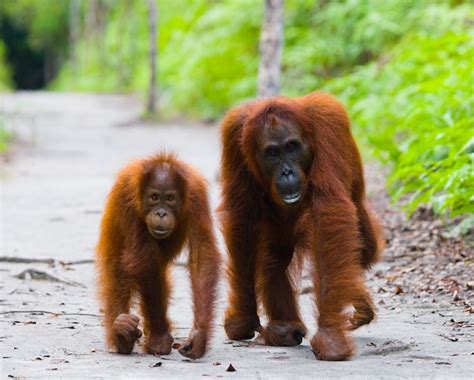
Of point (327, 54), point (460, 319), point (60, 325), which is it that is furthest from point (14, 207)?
point (327, 54)

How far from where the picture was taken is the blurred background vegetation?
7.95m

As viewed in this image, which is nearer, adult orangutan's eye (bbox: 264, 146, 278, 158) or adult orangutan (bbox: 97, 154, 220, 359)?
adult orangutan (bbox: 97, 154, 220, 359)

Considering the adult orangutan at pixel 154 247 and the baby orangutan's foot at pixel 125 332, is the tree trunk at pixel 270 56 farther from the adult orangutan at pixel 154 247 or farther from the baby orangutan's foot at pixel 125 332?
the baby orangutan's foot at pixel 125 332

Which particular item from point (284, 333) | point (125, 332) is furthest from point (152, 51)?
point (125, 332)

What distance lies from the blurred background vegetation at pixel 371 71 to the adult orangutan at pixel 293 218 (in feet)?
5.60

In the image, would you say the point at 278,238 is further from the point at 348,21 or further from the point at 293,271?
the point at 348,21

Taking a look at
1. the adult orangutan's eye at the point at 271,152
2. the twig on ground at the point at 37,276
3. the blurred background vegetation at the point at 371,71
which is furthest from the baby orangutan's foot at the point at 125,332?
the blurred background vegetation at the point at 371,71

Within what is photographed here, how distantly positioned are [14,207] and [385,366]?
694 cm

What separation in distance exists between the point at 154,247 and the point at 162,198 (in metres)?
0.26

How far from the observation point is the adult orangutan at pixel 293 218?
4691 millimetres

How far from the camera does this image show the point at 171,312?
5.98m

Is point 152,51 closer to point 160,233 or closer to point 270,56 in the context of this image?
point 270,56

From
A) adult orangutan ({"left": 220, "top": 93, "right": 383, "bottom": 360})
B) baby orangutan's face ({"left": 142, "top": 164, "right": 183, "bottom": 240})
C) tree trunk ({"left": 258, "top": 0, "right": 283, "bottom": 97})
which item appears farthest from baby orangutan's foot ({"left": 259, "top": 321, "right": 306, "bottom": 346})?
tree trunk ({"left": 258, "top": 0, "right": 283, "bottom": 97})

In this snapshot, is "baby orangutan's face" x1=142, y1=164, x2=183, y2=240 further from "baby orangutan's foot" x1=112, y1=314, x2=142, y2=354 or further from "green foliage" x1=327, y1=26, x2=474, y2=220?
"green foliage" x1=327, y1=26, x2=474, y2=220
